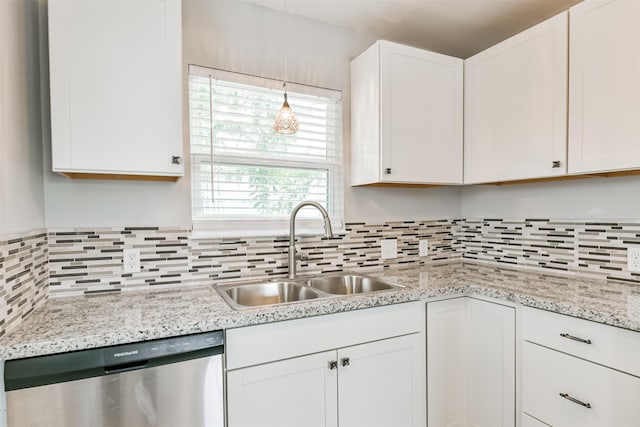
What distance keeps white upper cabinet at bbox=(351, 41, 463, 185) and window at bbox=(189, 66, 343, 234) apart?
17 cm

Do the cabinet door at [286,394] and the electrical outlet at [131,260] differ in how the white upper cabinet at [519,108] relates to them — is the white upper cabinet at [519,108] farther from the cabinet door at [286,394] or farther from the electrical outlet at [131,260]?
the electrical outlet at [131,260]

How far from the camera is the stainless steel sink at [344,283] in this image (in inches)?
75.7

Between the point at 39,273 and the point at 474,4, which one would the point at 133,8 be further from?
the point at 474,4

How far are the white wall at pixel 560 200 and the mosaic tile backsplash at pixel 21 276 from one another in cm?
251

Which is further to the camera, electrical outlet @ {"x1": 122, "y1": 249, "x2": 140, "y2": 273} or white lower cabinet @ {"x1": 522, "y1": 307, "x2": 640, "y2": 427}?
electrical outlet @ {"x1": 122, "y1": 249, "x2": 140, "y2": 273}

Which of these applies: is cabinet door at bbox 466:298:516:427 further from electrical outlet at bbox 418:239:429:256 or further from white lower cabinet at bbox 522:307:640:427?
electrical outlet at bbox 418:239:429:256

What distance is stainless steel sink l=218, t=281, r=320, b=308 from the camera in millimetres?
1744

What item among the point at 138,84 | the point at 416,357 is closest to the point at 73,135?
the point at 138,84

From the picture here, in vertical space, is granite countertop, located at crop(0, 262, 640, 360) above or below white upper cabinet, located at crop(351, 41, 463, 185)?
below

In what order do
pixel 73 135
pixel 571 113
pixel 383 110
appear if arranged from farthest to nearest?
1. pixel 383 110
2. pixel 571 113
3. pixel 73 135

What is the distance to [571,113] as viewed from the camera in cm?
162

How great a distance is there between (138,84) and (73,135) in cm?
31

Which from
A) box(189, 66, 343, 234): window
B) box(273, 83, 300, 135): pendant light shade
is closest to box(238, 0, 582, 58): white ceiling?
box(189, 66, 343, 234): window

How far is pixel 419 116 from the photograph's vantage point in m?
1.98
